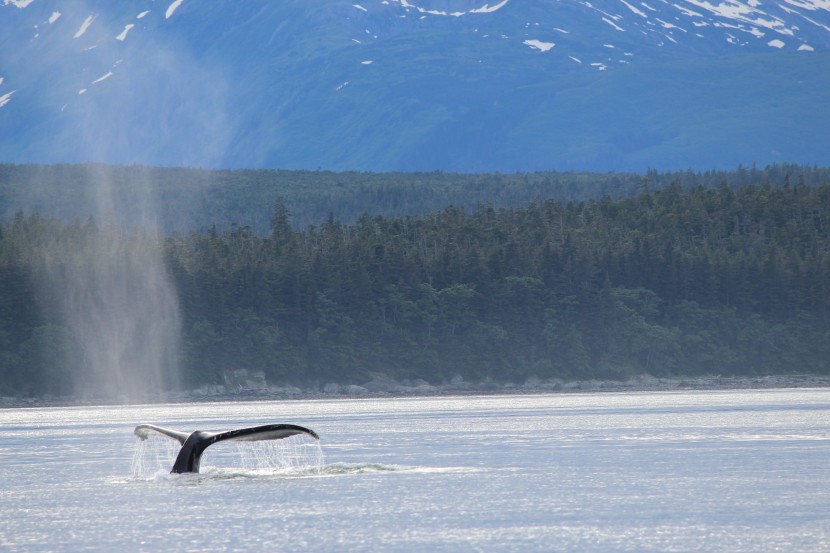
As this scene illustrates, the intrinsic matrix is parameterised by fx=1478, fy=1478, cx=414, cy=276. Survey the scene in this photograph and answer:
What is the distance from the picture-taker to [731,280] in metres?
189

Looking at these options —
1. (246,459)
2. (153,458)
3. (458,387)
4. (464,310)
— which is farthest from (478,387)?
(246,459)

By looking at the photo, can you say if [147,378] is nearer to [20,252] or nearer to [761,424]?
[20,252]

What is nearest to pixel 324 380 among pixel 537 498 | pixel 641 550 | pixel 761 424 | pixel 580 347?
pixel 580 347

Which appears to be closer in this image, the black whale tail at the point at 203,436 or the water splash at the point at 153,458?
the black whale tail at the point at 203,436

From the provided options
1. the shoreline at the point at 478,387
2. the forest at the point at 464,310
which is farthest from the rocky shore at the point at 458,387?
the forest at the point at 464,310

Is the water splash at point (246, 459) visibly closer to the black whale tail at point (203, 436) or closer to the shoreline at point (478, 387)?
the black whale tail at point (203, 436)

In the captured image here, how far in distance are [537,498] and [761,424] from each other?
39.5 m

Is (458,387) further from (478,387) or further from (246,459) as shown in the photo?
(246,459)

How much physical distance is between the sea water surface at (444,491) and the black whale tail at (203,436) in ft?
2.64

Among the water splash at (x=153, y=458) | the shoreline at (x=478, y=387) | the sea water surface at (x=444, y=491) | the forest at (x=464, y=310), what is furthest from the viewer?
the forest at (x=464, y=310)

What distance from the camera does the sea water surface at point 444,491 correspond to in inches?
1423

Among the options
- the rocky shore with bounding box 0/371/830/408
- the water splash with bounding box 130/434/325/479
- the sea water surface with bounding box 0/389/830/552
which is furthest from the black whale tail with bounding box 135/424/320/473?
the rocky shore with bounding box 0/371/830/408

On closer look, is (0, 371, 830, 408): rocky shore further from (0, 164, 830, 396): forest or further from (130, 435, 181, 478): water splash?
(130, 435, 181, 478): water splash

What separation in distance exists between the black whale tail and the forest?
360 feet
